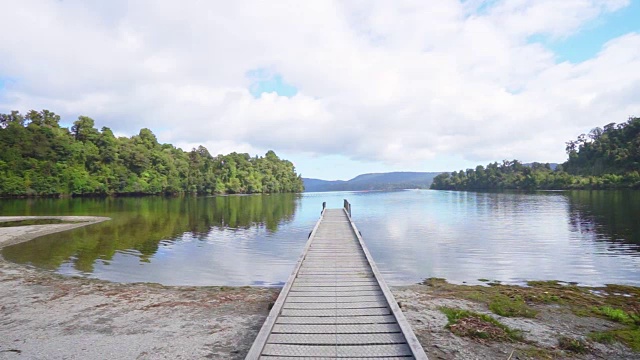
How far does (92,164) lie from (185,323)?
9255cm

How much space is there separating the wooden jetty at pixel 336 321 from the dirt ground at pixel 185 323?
87cm

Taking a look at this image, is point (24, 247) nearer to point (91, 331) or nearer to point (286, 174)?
point (91, 331)

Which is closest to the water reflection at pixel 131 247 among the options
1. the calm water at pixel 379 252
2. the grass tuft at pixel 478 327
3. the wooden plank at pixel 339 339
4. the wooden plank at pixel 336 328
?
the calm water at pixel 379 252

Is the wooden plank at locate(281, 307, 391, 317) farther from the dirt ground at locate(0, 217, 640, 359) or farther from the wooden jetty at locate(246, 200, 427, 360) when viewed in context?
the dirt ground at locate(0, 217, 640, 359)

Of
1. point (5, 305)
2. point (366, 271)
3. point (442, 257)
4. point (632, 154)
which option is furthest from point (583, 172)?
point (5, 305)

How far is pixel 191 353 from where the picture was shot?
6410mm

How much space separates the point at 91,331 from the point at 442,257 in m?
14.4

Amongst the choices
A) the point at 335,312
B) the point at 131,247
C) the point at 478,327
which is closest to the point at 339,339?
the point at 335,312

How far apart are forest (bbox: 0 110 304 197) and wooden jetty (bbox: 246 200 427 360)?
8403 centimetres

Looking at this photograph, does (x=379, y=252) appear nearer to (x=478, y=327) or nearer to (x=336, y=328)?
(x=478, y=327)

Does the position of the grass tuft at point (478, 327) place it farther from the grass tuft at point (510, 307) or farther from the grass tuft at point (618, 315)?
the grass tuft at point (618, 315)

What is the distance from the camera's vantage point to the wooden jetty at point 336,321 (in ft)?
17.9

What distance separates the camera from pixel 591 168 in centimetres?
11419

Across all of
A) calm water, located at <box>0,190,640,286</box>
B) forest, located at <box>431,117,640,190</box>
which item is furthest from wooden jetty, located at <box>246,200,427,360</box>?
forest, located at <box>431,117,640,190</box>
